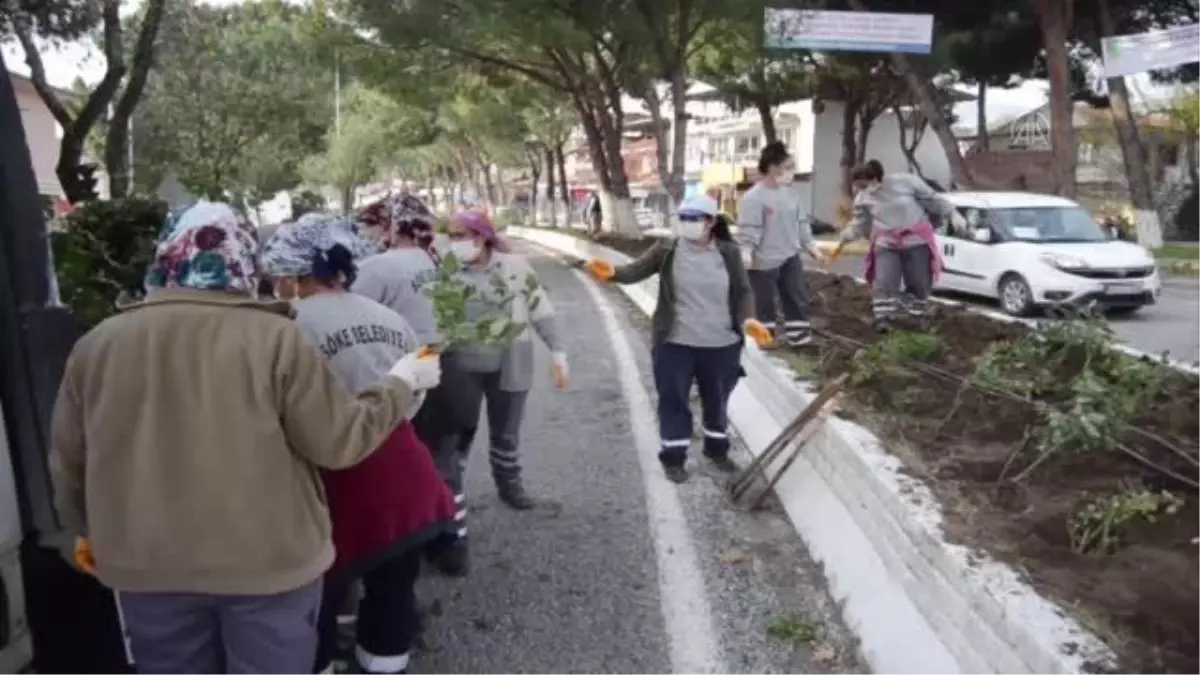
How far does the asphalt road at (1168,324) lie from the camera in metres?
→ 12.6

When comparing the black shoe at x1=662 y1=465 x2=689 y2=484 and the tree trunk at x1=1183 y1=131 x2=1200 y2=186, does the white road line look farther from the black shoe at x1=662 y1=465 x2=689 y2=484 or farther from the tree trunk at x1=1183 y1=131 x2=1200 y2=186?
the tree trunk at x1=1183 y1=131 x2=1200 y2=186

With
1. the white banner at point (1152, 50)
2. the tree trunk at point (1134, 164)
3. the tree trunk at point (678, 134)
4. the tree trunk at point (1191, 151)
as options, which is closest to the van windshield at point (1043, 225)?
the white banner at point (1152, 50)

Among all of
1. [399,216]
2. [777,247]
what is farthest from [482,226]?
[777,247]

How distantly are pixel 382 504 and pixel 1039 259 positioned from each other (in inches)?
536

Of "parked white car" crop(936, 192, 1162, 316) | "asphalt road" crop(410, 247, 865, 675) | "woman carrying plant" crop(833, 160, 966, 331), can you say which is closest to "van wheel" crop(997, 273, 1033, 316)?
"parked white car" crop(936, 192, 1162, 316)

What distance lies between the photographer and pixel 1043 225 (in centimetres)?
1616

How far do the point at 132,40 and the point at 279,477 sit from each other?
2091cm

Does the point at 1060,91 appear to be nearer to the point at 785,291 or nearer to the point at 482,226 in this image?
the point at 785,291

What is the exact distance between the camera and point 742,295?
6543mm

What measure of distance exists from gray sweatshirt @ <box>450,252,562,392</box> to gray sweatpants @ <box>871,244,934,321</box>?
16.3ft

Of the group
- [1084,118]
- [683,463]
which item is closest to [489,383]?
[683,463]

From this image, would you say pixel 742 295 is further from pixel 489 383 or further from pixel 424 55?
pixel 424 55

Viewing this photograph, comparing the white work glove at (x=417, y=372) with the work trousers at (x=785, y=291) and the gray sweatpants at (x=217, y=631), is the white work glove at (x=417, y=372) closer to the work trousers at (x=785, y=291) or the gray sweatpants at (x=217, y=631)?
the gray sweatpants at (x=217, y=631)

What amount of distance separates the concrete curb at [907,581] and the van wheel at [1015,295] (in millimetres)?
9992
